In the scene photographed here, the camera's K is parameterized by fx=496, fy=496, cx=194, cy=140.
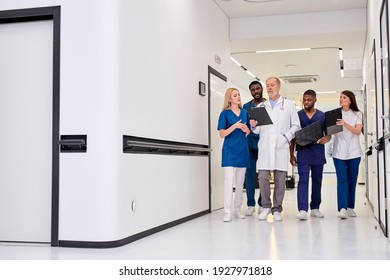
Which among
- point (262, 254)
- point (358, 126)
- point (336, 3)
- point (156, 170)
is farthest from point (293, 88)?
point (262, 254)

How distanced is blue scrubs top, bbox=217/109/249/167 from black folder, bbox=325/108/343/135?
97 centimetres

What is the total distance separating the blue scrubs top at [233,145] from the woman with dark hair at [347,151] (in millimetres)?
1126

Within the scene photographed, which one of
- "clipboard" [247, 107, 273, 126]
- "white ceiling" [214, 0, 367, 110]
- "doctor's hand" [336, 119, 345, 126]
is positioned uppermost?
"white ceiling" [214, 0, 367, 110]

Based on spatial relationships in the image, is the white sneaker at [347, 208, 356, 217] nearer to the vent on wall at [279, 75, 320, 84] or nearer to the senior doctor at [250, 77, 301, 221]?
the senior doctor at [250, 77, 301, 221]

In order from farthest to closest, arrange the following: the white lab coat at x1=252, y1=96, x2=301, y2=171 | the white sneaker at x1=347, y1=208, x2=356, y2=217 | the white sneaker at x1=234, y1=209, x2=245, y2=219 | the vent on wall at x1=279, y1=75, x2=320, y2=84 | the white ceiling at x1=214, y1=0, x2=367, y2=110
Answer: the vent on wall at x1=279, y1=75, x2=320, y2=84 < the white ceiling at x1=214, y1=0, x2=367, y2=110 < the white sneaker at x1=347, y1=208, x2=356, y2=217 < the white sneaker at x1=234, y1=209, x2=245, y2=219 < the white lab coat at x1=252, y1=96, x2=301, y2=171

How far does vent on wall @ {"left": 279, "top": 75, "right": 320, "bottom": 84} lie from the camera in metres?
14.0

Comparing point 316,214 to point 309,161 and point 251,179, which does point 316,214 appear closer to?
point 309,161

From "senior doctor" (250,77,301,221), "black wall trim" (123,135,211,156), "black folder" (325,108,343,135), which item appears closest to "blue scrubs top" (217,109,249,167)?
"senior doctor" (250,77,301,221)

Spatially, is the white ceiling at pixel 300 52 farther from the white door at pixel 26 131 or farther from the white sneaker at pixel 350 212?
the white door at pixel 26 131

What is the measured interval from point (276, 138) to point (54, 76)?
2644mm

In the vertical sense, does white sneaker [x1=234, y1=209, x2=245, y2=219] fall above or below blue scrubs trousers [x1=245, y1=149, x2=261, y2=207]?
below

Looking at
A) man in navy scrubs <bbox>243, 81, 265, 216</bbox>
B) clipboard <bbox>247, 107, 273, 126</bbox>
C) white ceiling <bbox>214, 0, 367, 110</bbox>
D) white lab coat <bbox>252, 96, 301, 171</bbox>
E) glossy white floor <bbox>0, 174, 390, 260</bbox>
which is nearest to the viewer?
glossy white floor <bbox>0, 174, 390, 260</bbox>

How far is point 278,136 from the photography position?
566 centimetres

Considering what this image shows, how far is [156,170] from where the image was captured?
4.89m
